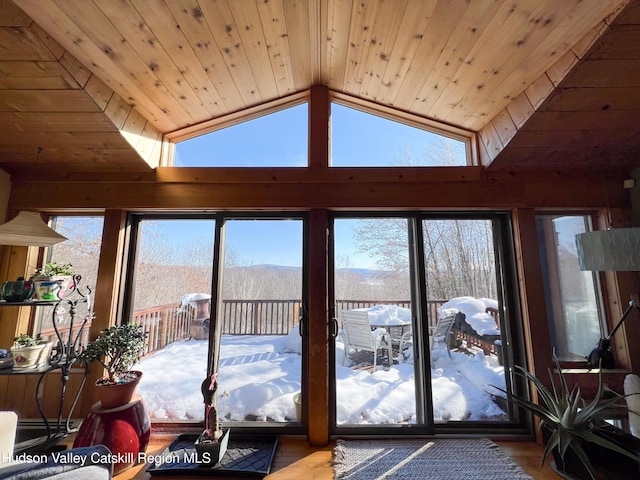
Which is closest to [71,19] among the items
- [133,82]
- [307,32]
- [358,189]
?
[133,82]

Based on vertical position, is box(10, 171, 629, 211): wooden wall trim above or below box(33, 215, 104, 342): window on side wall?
above

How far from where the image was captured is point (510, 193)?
271 centimetres

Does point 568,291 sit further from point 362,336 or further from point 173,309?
point 173,309

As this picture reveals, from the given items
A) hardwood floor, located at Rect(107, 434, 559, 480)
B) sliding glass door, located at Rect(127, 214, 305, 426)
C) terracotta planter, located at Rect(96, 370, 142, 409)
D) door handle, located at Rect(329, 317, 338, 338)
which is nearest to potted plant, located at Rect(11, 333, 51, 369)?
terracotta planter, located at Rect(96, 370, 142, 409)

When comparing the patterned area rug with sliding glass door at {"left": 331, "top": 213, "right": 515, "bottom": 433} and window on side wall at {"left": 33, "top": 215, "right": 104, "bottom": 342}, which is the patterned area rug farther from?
window on side wall at {"left": 33, "top": 215, "right": 104, "bottom": 342}

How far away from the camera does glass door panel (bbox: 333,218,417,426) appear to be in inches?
103

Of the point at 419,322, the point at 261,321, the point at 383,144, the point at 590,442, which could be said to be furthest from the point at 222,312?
the point at 590,442

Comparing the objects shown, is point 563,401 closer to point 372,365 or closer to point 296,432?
point 372,365

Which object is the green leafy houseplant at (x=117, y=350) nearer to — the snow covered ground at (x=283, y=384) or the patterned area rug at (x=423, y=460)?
the snow covered ground at (x=283, y=384)

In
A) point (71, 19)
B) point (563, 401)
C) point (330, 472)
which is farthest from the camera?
point (330, 472)

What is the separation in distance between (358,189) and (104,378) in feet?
8.83

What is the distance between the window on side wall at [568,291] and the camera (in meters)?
2.60

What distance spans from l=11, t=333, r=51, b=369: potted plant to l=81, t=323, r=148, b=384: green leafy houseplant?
1.11 feet

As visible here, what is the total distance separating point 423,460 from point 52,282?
10.5ft
